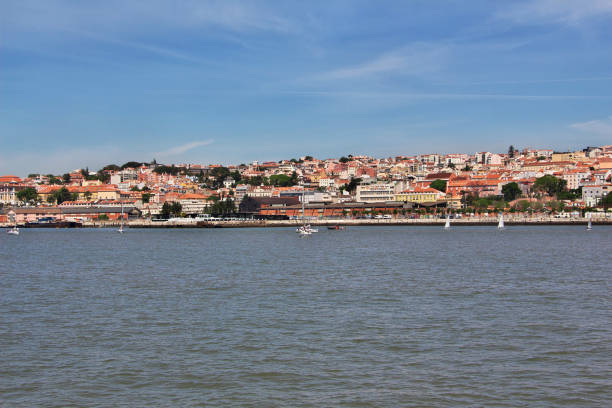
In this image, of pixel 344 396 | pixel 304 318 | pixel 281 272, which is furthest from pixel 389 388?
pixel 281 272

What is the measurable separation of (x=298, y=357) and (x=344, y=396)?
1.56 metres

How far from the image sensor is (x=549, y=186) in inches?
3329

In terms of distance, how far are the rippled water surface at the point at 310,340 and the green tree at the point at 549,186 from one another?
233 ft

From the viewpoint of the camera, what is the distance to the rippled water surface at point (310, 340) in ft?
22.8

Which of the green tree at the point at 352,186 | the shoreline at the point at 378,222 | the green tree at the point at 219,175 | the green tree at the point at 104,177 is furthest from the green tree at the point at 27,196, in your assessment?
the green tree at the point at 352,186

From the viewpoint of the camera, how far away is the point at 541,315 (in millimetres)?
10766

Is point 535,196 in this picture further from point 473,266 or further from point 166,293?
point 166,293

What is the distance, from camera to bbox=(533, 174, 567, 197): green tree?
8444 centimetres

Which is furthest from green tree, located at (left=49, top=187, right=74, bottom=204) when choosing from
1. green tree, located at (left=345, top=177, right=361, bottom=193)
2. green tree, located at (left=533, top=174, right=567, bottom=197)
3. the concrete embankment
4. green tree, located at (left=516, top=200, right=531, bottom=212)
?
green tree, located at (left=533, top=174, right=567, bottom=197)

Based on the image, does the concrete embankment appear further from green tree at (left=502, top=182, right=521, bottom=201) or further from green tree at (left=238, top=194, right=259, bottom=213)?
green tree at (left=502, top=182, right=521, bottom=201)

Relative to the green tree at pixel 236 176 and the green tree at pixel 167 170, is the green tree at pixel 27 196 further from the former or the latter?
the green tree at pixel 236 176

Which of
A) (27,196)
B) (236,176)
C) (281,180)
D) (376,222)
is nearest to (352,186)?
(281,180)

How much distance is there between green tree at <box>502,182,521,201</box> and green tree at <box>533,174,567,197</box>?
245cm

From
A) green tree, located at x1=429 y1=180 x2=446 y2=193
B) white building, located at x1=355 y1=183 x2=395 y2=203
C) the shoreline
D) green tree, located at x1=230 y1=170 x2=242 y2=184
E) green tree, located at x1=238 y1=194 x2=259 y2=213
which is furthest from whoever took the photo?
green tree, located at x1=230 y1=170 x2=242 y2=184
